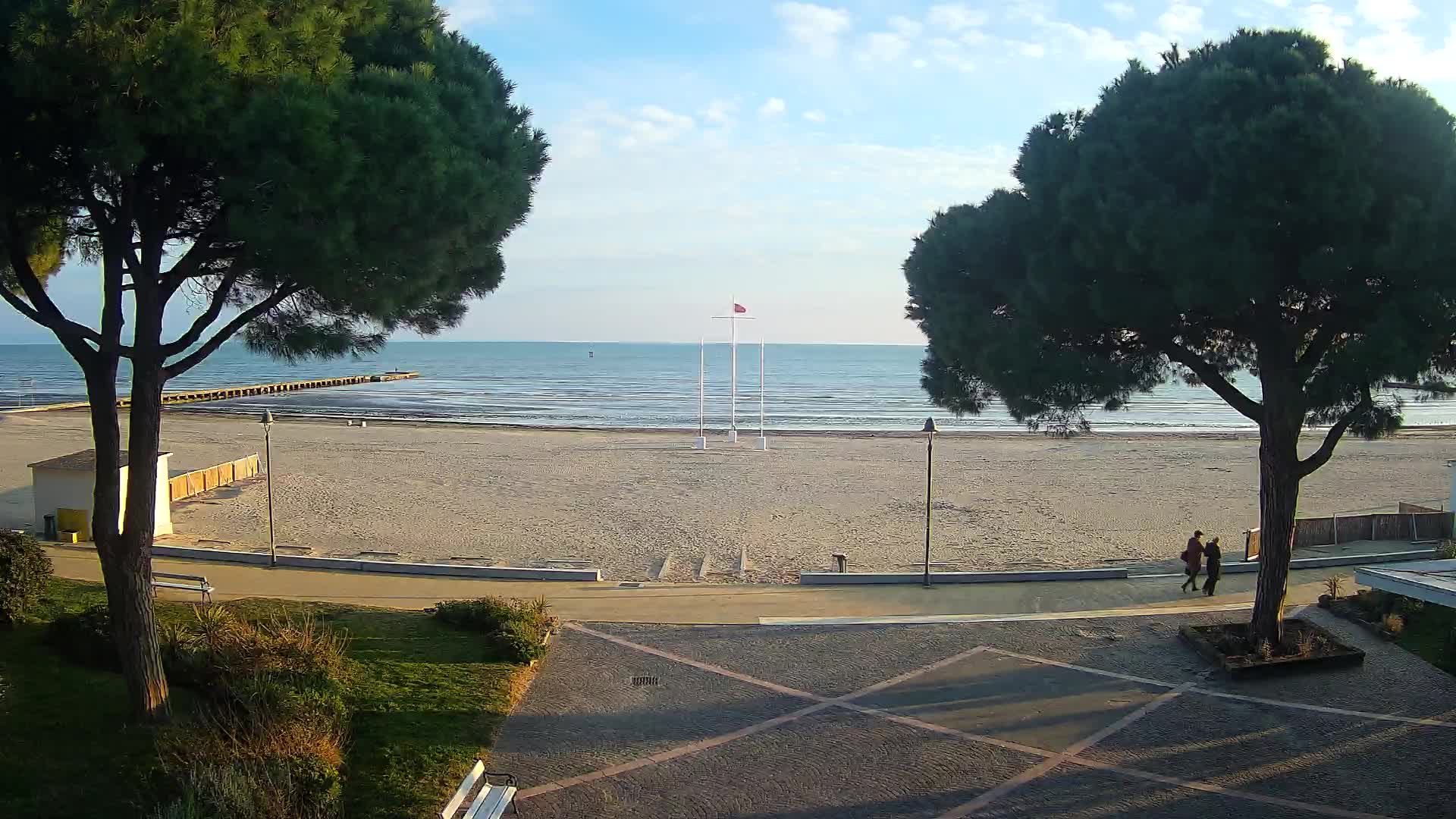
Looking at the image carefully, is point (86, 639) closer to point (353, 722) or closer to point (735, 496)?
point (353, 722)

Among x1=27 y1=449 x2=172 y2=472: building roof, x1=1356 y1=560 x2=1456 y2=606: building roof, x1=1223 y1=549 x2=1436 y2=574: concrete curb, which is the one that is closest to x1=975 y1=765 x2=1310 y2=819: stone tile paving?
x1=1356 y1=560 x2=1456 y2=606: building roof

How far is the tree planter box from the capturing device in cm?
1075

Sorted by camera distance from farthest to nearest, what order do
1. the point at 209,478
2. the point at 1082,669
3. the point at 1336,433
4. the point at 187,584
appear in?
the point at 209,478
the point at 187,584
the point at 1082,669
the point at 1336,433

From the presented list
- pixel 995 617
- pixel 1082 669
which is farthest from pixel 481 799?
pixel 995 617

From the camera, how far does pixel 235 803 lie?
6.16 meters

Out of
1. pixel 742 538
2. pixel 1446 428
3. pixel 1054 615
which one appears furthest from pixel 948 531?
pixel 1446 428

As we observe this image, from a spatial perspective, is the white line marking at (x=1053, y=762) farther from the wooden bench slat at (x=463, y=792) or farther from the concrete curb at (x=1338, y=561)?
the concrete curb at (x=1338, y=561)

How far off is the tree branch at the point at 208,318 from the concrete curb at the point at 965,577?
10.3 metres

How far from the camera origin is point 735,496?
27.9 m

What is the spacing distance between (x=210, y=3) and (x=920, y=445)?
3798cm

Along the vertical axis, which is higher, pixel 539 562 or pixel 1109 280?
pixel 1109 280

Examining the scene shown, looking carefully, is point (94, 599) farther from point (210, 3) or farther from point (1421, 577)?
point (1421, 577)

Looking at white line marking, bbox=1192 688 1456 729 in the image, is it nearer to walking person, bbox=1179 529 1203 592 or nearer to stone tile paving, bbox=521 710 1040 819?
stone tile paving, bbox=521 710 1040 819

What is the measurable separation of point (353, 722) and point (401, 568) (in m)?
7.73
